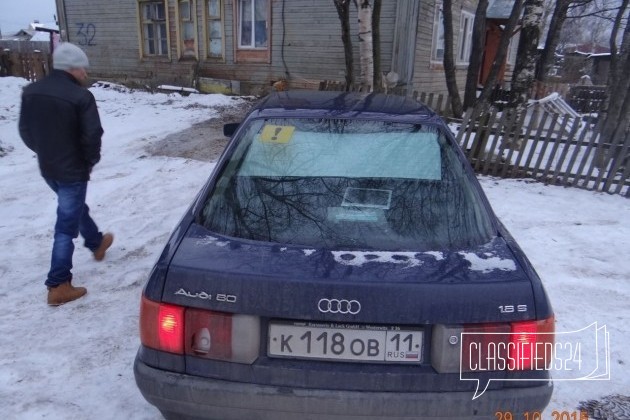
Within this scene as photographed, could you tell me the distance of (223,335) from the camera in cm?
177

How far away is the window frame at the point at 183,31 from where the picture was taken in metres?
15.1

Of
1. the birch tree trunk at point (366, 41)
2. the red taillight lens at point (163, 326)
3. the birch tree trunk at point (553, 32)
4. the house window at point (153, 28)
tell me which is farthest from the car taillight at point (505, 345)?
the house window at point (153, 28)

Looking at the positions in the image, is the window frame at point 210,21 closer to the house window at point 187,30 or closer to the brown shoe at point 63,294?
the house window at point 187,30

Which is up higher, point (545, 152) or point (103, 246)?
point (545, 152)

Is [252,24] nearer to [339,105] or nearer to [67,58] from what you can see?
[67,58]

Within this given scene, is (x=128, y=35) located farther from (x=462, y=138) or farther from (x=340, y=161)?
(x=340, y=161)

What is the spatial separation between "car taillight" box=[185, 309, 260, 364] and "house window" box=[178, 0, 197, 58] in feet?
50.3

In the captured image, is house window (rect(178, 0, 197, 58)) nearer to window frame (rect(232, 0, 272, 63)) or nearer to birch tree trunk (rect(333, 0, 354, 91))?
window frame (rect(232, 0, 272, 63))

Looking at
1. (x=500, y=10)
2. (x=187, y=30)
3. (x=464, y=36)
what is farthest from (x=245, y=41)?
(x=500, y=10)

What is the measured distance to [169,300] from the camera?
1.80m

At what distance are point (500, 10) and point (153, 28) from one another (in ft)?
43.2

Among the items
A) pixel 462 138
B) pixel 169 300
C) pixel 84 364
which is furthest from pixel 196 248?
pixel 462 138

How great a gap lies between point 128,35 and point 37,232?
14222mm

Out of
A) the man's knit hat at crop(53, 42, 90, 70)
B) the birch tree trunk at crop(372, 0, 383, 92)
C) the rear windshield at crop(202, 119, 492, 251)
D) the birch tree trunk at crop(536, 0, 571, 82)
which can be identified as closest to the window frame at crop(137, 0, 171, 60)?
the birch tree trunk at crop(372, 0, 383, 92)
